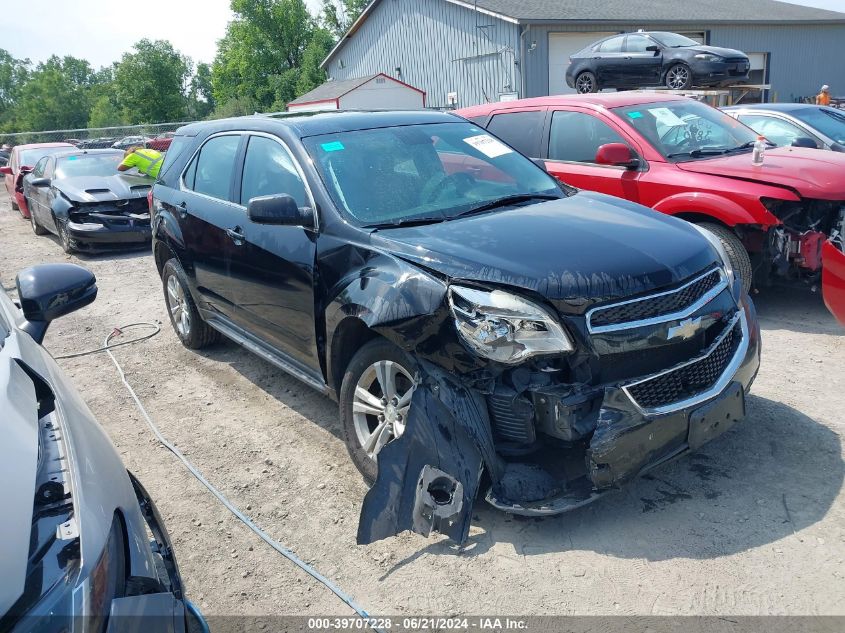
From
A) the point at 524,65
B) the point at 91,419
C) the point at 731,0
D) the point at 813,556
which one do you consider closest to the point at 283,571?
the point at 91,419

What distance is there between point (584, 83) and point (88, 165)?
31.5 feet

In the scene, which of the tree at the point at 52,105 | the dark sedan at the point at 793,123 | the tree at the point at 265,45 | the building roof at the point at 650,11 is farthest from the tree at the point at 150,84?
the dark sedan at the point at 793,123

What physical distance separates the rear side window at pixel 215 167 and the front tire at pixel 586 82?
1067cm

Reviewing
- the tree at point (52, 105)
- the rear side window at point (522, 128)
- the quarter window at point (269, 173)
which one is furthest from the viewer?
the tree at point (52, 105)

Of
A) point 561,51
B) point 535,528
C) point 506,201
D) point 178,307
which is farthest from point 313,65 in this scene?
point 535,528

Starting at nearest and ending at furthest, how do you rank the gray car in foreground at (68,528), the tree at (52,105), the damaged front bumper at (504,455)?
1. the gray car in foreground at (68,528)
2. the damaged front bumper at (504,455)
3. the tree at (52,105)

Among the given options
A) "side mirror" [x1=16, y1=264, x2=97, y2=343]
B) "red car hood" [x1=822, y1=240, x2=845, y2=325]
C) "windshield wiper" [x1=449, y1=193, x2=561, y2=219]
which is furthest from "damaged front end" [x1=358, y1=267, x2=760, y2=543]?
"red car hood" [x1=822, y1=240, x2=845, y2=325]

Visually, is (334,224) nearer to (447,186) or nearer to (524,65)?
(447,186)

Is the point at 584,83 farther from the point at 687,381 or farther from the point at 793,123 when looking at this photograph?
the point at 687,381

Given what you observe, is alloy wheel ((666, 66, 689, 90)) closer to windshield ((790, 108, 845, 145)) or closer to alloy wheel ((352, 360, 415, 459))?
windshield ((790, 108, 845, 145))

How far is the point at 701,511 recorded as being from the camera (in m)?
3.39

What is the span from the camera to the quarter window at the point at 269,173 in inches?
170

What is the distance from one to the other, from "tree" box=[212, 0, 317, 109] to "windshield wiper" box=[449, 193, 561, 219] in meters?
55.8

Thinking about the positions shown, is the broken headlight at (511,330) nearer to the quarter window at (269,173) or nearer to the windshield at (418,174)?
the windshield at (418,174)
